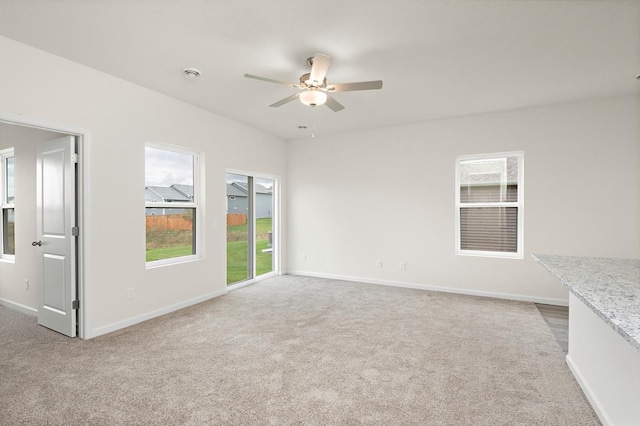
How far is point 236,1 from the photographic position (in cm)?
217

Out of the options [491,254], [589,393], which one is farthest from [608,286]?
[491,254]

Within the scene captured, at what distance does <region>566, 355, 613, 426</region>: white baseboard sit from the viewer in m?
1.94

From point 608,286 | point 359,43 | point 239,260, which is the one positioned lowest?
point 239,260

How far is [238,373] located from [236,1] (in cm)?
273

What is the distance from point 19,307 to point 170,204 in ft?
7.36

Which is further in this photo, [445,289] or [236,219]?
[236,219]

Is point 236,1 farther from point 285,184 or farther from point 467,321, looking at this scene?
point 285,184

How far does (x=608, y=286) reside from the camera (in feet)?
5.79

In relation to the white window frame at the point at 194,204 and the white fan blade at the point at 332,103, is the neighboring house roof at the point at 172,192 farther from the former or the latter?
the white fan blade at the point at 332,103

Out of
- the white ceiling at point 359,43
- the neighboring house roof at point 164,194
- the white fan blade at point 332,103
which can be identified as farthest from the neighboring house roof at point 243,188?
the white fan blade at point 332,103

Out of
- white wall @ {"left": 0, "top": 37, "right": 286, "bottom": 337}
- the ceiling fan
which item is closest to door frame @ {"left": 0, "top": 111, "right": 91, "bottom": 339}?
white wall @ {"left": 0, "top": 37, "right": 286, "bottom": 337}

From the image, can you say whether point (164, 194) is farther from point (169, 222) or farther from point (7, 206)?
point (7, 206)

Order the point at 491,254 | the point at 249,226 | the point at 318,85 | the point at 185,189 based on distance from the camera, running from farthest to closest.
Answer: the point at 249,226, the point at 491,254, the point at 185,189, the point at 318,85

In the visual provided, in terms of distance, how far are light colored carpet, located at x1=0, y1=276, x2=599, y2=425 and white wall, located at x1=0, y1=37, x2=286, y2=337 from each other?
0.34m
